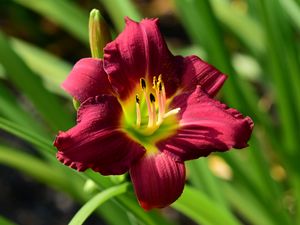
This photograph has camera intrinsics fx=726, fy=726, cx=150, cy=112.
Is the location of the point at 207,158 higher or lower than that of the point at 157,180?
lower

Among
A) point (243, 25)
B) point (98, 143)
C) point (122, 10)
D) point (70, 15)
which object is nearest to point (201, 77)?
point (98, 143)

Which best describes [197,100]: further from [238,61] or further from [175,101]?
[238,61]

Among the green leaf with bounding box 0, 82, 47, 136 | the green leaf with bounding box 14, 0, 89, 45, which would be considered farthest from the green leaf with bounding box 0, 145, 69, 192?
the green leaf with bounding box 14, 0, 89, 45

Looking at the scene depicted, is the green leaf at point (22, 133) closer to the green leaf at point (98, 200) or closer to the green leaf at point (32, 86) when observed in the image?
the green leaf at point (98, 200)

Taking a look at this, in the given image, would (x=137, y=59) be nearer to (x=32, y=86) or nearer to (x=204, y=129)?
(x=204, y=129)

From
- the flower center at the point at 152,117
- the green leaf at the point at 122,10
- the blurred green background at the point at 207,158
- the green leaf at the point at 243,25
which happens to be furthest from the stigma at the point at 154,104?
the green leaf at the point at 243,25

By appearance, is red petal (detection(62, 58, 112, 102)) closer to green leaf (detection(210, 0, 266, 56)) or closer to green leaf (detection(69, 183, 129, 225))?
green leaf (detection(69, 183, 129, 225))
